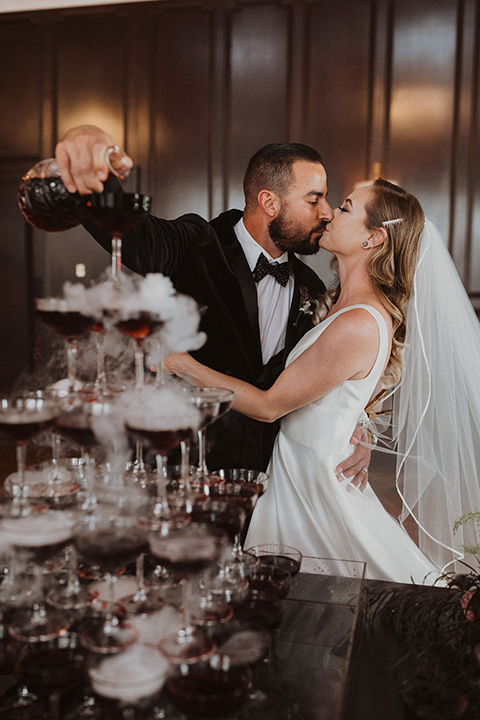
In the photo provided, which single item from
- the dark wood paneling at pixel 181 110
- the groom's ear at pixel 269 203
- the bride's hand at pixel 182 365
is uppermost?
the dark wood paneling at pixel 181 110

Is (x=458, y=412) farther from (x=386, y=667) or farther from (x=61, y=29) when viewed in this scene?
(x=61, y=29)

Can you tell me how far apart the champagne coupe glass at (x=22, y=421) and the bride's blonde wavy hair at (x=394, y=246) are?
163 centimetres

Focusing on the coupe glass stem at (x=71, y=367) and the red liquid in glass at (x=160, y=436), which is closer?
the red liquid in glass at (x=160, y=436)

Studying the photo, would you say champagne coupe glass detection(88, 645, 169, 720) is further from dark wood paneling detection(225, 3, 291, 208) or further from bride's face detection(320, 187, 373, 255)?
dark wood paneling detection(225, 3, 291, 208)

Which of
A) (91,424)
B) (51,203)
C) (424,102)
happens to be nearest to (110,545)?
(91,424)

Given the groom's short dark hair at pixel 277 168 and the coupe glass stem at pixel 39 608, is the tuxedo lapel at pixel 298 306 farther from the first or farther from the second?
the coupe glass stem at pixel 39 608

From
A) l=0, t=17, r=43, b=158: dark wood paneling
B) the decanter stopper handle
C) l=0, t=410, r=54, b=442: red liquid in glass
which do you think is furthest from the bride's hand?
l=0, t=17, r=43, b=158: dark wood paneling

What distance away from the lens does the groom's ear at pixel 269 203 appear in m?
3.02

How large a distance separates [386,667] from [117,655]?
595mm

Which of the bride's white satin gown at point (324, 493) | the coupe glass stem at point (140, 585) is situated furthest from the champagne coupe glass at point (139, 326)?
the bride's white satin gown at point (324, 493)

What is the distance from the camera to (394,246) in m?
2.60

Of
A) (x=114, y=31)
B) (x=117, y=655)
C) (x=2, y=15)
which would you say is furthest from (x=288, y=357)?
(x=2, y=15)

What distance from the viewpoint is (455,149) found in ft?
16.7

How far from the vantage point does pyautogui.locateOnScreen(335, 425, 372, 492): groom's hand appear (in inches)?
105
